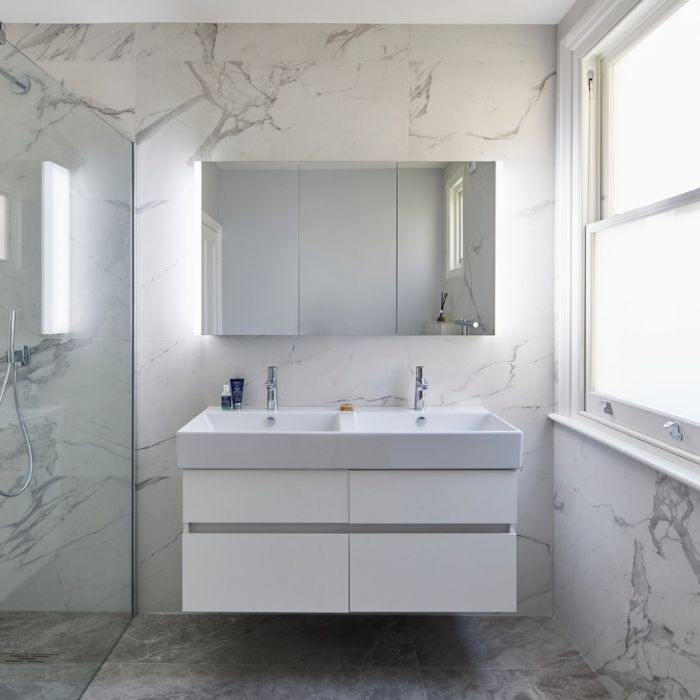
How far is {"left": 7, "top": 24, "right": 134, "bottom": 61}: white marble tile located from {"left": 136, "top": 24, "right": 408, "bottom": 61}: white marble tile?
0.20ft

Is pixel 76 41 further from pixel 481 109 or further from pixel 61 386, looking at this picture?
pixel 481 109

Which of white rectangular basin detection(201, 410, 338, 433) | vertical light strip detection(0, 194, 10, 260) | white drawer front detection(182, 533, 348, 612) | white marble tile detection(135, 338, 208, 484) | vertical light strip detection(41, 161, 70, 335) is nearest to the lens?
vertical light strip detection(0, 194, 10, 260)

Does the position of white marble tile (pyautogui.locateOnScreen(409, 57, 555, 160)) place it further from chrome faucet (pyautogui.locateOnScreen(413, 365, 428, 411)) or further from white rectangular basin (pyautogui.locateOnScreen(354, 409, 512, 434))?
white rectangular basin (pyautogui.locateOnScreen(354, 409, 512, 434))

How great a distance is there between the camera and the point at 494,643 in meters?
2.19

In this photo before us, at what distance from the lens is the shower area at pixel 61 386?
1522 mm

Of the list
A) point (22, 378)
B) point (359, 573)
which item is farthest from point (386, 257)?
point (22, 378)

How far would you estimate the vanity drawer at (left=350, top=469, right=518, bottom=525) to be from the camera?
6.23ft

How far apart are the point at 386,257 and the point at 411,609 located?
49.9 inches

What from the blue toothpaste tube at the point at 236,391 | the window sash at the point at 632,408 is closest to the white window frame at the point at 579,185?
the window sash at the point at 632,408

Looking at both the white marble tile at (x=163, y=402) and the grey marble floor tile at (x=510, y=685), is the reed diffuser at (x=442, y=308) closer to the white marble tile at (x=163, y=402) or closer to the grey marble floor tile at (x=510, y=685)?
the white marble tile at (x=163, y=402)

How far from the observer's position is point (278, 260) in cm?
233

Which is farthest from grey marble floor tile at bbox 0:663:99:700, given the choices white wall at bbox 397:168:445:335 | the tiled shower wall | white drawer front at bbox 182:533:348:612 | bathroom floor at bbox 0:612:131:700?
white wall at bbox 397:168:445:335

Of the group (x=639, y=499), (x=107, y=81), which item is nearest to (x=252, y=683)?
(x=639, y=499)

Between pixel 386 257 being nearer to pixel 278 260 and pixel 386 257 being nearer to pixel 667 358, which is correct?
pixel 278 260
